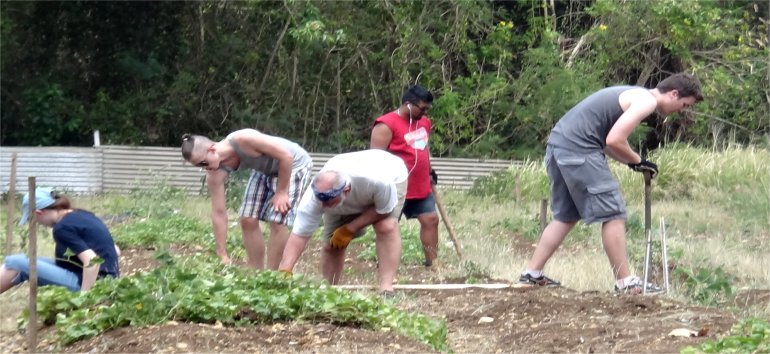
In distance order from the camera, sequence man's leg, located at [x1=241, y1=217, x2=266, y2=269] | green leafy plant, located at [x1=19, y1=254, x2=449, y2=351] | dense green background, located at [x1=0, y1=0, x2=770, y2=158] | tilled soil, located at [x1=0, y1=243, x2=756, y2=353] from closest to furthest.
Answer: tilled soil, located at [x1=0, y1=243, x2=756, y2=353] → green leafy plant, located at [x1=19, y1=254, x2=449, y2=351] → man's leg, located at [x1=241, y1=217, x2=266, y2=269] → dense green background, located at [x1=0, y1=0, x2=770, y2=158]

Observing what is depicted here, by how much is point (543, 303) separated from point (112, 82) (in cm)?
1513

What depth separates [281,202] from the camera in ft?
27.1

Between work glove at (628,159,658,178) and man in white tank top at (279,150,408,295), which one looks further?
work glove at (628,159,658,178)

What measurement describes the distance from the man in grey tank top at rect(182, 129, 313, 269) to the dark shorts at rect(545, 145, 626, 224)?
171cm

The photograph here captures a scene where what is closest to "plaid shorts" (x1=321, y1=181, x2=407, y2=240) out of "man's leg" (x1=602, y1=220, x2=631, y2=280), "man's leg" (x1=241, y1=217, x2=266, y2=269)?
"man's leg" (x1=241, y1=217, x2=266, y2=269)

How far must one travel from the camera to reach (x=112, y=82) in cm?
2120

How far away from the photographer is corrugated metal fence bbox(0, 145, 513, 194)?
1777 cm

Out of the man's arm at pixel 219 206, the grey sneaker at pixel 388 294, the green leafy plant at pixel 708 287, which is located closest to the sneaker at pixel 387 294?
the grey sneaker at pixel 388 294

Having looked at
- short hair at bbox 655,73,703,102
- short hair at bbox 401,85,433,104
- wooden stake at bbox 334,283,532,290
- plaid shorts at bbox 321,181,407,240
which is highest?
short hair at bbox 655,73,703,102

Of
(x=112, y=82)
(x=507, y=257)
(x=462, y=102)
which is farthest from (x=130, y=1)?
(x=507, y=257)

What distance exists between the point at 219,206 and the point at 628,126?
2.88 metres

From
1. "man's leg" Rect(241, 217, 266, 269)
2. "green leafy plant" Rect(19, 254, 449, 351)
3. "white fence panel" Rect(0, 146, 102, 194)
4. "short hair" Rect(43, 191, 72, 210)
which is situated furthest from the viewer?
"white fence panel" Rect(0, 146, 102, 194)

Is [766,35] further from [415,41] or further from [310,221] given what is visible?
[310,221]

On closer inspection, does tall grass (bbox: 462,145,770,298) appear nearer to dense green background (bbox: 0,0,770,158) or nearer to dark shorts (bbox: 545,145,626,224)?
dark shorts (bbox: 545,145,626,224)
